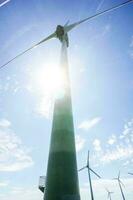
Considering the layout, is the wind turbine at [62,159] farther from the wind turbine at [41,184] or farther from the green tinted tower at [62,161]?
the wind turbine at [41,184]

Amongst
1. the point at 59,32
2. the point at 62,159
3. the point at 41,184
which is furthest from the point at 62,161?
the point at 41,184

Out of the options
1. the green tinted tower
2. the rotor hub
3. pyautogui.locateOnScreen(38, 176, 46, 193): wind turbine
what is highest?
the rotor hub

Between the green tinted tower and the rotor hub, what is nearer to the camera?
the green tinted tower

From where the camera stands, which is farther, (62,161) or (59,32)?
(59,32)

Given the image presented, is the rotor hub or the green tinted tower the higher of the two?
the rotor hub

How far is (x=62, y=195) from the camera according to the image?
10.7 meters

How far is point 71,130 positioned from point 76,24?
18615 mm

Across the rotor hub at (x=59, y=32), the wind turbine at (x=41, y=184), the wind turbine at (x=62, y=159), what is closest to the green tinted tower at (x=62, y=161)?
the wind turbine at (x=62, y=159)

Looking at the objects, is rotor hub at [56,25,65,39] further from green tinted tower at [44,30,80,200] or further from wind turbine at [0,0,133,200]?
green tinted tower at [44,30,80,200]

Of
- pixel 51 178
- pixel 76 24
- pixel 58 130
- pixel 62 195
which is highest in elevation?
pixel 76 24

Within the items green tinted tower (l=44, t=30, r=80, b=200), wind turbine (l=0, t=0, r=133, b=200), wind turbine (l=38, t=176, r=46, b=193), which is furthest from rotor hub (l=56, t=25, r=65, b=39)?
wind turbine (l=38, t=176, r=46, b=193)

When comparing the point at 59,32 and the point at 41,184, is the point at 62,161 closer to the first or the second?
the point at 59,32

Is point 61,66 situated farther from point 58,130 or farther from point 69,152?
point 69,152

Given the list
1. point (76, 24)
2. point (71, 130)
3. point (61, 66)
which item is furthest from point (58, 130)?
point (76, 24)
